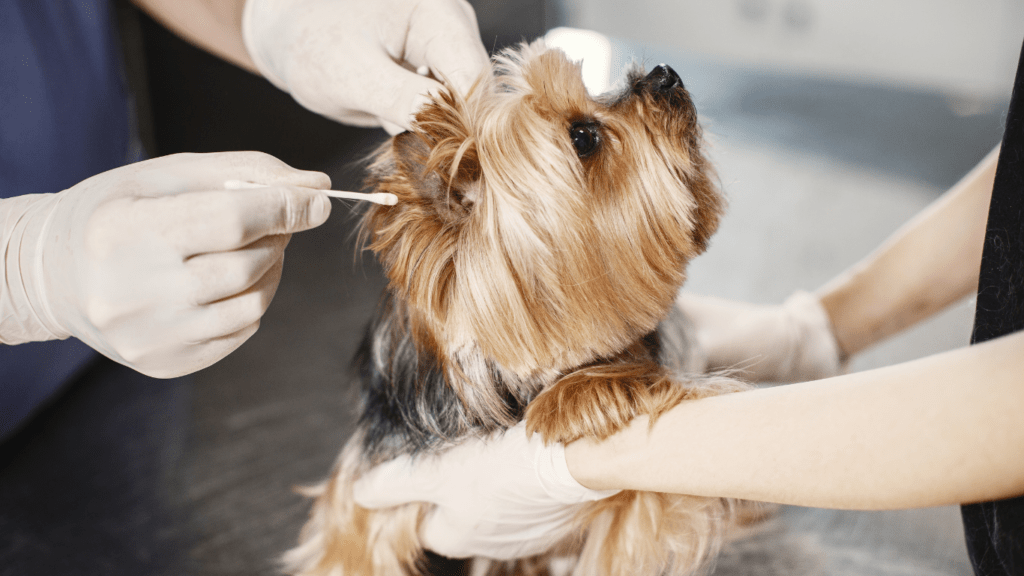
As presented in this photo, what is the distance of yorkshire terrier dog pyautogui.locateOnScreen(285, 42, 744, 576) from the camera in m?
0.80

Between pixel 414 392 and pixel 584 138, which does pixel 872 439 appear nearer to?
pixel 584 138

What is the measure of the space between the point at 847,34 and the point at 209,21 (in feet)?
13.1

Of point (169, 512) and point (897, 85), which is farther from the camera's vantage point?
point (897, 85)

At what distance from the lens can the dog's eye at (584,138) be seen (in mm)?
820

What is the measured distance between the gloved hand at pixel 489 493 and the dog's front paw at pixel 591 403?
3 cm

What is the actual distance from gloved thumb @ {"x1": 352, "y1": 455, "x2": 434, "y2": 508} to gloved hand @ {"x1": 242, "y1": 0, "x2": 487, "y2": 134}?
581 millimetres

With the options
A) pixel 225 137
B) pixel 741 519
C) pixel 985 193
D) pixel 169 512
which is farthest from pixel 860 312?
pixel 225 137

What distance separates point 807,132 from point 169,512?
11.0 feet

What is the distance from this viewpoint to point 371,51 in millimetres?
1074

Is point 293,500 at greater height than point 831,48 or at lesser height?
lesser

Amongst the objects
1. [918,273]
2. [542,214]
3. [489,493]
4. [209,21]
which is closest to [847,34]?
[918,273]

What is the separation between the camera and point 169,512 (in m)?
1.43

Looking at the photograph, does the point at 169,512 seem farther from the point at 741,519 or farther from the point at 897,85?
the point at 897,85

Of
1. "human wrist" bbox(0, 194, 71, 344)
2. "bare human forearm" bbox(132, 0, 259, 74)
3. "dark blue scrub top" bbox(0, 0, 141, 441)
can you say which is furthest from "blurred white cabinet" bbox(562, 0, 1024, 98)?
"human wrist" bbox(0, 194, 71, 344)
